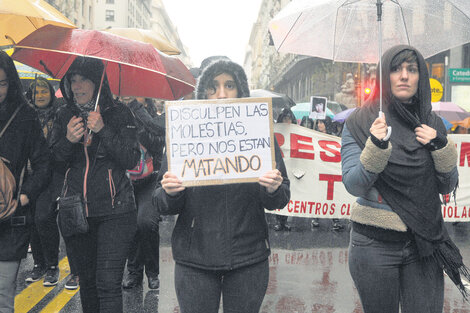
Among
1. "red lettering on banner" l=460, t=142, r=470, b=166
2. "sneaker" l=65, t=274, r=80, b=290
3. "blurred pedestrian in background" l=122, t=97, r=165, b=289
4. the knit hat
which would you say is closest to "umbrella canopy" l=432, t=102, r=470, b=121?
"red lettering on banner" l=460, t=142, r=470, b=166

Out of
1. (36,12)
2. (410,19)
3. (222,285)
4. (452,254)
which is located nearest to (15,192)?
(36,12)

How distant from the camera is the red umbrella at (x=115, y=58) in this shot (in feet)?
11.6

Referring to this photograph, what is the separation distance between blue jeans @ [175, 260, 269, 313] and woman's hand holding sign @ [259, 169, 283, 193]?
0.39 metres

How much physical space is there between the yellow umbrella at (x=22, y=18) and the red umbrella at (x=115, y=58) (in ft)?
0.30

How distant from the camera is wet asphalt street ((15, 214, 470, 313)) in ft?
17.1

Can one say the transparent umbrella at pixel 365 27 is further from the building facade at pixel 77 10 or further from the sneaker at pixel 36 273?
the building facade at pixel 77 10

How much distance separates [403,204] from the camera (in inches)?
109

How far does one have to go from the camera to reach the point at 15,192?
11.1ft

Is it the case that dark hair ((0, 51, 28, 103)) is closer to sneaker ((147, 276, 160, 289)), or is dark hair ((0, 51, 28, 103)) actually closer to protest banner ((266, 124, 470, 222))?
sneaker ((147, 276, 160, 289))

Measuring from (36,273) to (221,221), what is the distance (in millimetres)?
4121

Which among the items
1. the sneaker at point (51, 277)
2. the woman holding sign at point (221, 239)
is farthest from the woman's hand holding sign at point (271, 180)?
the sneaker at point (51, 277)

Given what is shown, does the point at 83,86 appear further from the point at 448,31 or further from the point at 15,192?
the point at 448,31

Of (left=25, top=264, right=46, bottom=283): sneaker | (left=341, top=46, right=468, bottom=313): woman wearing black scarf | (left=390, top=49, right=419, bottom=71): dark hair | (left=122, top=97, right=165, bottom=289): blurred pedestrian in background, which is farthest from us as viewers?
(left=25, top=264, right=46, bottom=283): sneaker

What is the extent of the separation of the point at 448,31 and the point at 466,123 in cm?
1164
